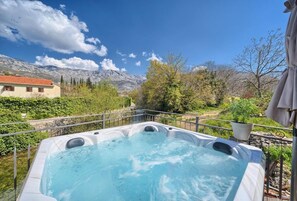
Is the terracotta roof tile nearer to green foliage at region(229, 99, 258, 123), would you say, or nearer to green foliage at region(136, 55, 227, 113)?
green foliage at region(136, 55, 227, 113)

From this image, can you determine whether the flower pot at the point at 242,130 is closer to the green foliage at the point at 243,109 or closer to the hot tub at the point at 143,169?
the green foliage at the point at 243,109

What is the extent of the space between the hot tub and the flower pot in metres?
0.30

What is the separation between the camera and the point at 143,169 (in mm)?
2770

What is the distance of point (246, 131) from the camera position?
304 cm

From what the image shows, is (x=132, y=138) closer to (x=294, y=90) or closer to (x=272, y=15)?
(x=294, y=90)

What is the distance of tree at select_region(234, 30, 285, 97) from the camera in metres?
10.9

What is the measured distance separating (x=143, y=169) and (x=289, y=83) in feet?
7.77

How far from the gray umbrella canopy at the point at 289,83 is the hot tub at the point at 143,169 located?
2.76ft

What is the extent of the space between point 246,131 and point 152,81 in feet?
31.9

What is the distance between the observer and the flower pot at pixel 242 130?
118 inches

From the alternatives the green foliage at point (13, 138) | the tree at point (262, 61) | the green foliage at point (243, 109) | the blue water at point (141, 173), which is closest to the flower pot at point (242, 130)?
the green foliage at point (243, 109)

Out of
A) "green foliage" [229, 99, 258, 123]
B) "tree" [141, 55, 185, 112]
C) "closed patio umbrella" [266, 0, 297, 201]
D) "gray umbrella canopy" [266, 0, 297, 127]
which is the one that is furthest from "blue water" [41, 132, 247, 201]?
"tree" [141, 55, 185, 112]

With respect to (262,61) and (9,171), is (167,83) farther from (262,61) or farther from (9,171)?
(9,171)

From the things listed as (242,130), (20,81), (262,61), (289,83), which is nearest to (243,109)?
(242,130)
